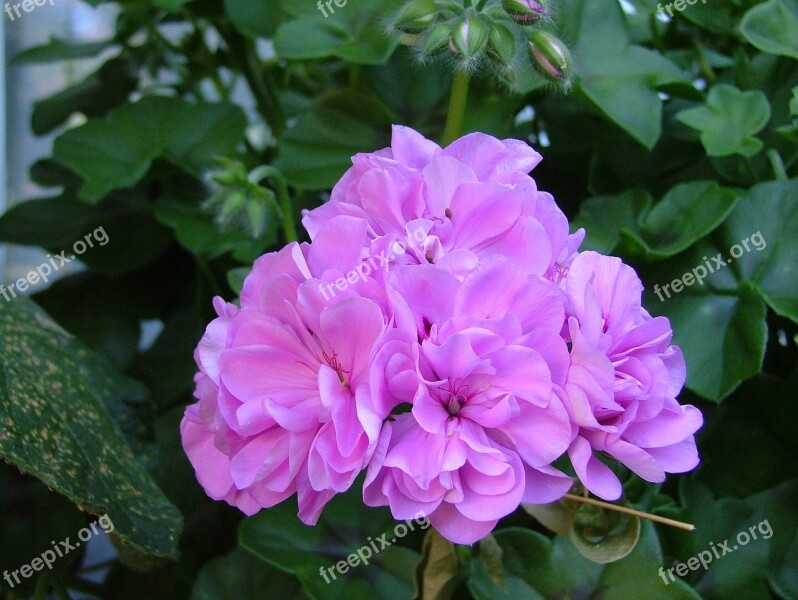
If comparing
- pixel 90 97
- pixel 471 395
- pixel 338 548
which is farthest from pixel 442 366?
pixel 90 97

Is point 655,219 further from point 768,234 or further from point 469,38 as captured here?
point 469,38

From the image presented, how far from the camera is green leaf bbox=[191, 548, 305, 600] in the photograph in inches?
25.0

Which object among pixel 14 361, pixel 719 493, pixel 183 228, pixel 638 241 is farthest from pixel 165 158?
pixel 719 493

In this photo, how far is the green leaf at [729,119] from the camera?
0.64 m

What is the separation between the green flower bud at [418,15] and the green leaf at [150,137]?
1.10 feet

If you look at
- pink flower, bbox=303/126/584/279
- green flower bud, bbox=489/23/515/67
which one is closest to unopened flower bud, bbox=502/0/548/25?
green flower bud, bbox=489/23/515/67

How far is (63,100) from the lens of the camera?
Result: 1.00 m

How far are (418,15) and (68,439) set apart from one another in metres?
0.35

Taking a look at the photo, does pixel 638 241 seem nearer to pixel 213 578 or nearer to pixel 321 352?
pixel 321 352

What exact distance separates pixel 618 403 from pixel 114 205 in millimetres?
705

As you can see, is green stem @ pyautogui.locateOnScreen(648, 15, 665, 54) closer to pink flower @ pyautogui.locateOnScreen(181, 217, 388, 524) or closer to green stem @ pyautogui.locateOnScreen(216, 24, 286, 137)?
green stem @ pyautogui.locateOnScreen(216, 24, 286, 137)

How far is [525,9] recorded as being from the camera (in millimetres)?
500

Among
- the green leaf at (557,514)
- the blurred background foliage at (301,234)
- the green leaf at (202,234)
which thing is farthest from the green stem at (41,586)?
the green leaf at (557,514)

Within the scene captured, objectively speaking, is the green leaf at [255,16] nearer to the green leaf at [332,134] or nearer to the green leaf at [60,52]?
the green leaf at [332,134]
